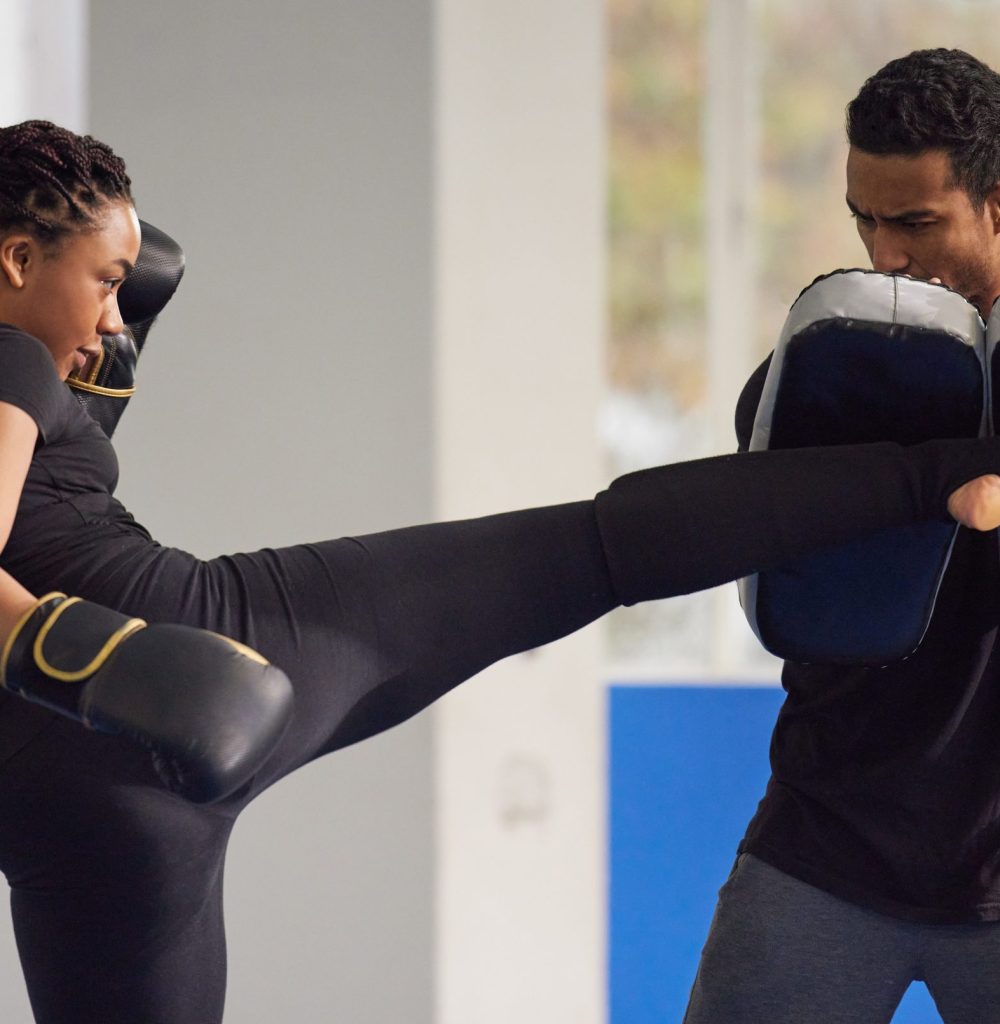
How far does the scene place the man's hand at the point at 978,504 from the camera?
1.16 m

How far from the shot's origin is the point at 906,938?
1.26 meters

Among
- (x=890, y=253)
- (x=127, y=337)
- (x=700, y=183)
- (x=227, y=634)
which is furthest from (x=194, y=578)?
(x=700, y=183)

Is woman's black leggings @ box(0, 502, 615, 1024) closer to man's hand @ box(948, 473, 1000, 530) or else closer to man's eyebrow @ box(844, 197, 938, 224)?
man's hand @ box(948, 473, 1000, 530)

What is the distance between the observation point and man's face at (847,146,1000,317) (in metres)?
1.32

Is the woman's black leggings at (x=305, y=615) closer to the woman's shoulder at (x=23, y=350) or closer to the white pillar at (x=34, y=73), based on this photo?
the woman's shoulder at (x=23, y=350)

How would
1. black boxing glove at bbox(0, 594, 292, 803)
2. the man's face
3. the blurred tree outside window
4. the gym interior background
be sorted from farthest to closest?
the blurred tree outside window, the gym interior background, the man's face, black boxing glove at bbox(0, 594, 292, 803)

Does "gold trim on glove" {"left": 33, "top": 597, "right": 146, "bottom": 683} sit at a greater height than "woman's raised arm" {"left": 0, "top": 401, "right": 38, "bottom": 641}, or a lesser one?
lesser

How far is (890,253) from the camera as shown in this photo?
136cm

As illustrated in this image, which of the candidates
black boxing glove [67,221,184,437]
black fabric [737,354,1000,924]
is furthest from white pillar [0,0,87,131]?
black fabric [737,354,1000,924]

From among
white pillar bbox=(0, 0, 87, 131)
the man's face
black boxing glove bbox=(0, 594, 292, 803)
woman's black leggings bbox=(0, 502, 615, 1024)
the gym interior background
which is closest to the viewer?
black boxing glove bbox=(0, 594, 292, 803)

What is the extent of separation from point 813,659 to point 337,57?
68.0 inches

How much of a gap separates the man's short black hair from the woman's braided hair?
0.72 m

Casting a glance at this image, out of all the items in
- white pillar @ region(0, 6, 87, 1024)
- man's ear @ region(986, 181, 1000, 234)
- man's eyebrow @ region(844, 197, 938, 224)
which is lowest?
man's eyebrow @ region(844, 197, 938, 224)

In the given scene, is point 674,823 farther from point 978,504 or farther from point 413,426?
point 978,504
